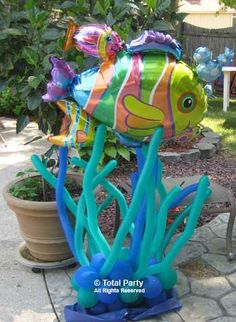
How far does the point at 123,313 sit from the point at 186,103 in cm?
128

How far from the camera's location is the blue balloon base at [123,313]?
2.86 m

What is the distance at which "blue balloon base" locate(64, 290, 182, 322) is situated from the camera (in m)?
2.86

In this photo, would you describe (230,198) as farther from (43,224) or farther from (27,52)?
(27,52)

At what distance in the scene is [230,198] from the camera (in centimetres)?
368

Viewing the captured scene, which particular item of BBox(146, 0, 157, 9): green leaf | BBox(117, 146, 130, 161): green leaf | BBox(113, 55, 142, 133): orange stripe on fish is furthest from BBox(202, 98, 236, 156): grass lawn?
BBox(113, 55, 142, 133): orange stripe on fish

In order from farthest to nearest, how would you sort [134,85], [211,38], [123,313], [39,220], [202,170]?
[211,38] < [202,170] < [39,220] < [123,313] < [134,85]

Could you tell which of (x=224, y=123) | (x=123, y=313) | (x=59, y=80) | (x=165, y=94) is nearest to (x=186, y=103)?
(x=165, y=94)

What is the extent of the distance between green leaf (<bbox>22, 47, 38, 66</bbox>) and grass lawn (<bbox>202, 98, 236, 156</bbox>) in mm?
3983

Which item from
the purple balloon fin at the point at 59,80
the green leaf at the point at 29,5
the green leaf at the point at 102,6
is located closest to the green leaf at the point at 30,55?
the green leaf at the point at 29,5

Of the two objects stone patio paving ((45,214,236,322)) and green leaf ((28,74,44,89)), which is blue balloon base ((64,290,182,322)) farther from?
green leaf ((28,74,44,89))

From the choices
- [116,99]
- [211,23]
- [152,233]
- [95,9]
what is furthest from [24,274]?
[211,23]

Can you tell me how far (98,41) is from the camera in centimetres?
249

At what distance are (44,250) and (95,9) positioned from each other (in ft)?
5.53

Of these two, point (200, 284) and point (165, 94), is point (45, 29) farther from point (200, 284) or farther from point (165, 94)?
point (200, 284)
